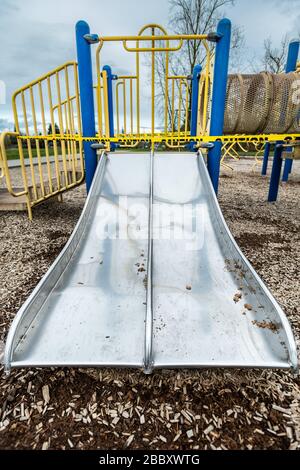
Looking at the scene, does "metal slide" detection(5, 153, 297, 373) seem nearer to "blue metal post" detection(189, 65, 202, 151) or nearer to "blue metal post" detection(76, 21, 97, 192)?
"blue metal post" detection(76, 21, 97, 192)

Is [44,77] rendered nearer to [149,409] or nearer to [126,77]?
[126,77]

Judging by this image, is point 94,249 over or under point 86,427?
over

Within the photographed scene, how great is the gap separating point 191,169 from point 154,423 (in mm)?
3108

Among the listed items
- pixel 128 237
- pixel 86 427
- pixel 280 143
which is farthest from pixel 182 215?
pixel 280 143

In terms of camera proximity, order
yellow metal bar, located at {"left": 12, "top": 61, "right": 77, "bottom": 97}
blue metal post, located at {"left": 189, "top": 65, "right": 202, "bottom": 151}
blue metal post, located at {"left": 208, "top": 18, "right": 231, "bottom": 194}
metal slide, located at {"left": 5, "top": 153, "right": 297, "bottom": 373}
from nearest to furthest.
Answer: metal slide, located at {"left": 5, "top": 153, "right": 297, "bottom": 373} → blue metal post, located at {"left": 208, "top": 18, "right": 231, "bottom": 194} → yellow metal bar, located at {"left": 12, "top": 61, "right": 77, "bottom": 97} → blue metal post, located at {"left": 189, "top": 65, "right": 202, "bottom": 151}

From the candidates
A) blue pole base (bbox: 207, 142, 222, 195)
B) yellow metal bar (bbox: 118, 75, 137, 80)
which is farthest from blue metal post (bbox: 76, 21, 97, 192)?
yellow metal bar (bbox: 118, 75, 137, 80)

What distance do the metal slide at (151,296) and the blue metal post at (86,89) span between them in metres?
0.40

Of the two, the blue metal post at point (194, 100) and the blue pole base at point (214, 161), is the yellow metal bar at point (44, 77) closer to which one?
the blue pole base at point (214, 161)

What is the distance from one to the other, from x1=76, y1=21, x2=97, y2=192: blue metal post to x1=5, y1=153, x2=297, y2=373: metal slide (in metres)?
0.40

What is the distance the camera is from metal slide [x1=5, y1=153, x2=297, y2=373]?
4.97 ft

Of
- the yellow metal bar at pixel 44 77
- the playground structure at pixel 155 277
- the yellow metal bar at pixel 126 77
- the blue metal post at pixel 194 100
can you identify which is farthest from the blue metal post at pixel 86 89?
the yellow metal bar at pixel 126 77

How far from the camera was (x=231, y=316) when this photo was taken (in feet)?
6.10

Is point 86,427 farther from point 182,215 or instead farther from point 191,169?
point 191,169

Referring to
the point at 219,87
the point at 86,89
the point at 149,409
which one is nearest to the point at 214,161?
the point at 219,87
